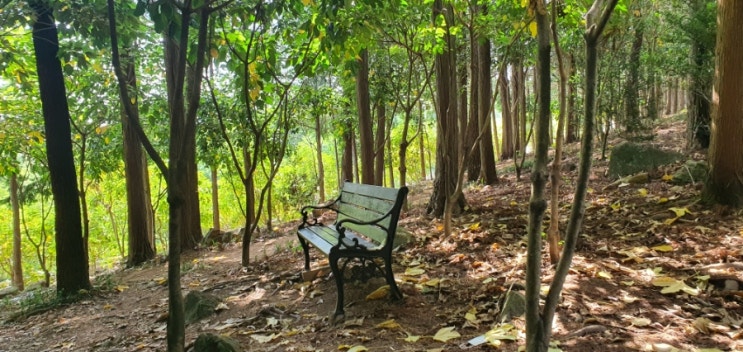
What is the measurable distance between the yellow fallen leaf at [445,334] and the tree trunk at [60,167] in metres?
5.46

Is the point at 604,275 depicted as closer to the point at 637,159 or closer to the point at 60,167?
the point at 637,159

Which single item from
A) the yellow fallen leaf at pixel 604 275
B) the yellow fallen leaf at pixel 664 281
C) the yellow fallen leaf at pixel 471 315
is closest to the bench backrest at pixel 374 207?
the yellow fallen leaf at pixel 471 315

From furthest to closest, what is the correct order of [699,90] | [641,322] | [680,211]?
[699,90] → [680,211] → [641,322]

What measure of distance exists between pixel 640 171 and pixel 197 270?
23.7ft

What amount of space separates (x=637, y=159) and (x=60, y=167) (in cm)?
880

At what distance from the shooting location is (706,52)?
7238mm

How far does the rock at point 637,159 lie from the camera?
295 inches

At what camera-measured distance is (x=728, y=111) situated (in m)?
4.73

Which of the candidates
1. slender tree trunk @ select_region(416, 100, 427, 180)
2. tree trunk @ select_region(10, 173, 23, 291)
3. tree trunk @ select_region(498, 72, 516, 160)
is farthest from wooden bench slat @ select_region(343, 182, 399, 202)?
tree trunk @ select_region(498, 72, 516, 160)

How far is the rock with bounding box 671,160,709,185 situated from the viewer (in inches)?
238

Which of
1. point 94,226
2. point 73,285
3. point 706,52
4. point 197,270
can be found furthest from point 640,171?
point 94,226

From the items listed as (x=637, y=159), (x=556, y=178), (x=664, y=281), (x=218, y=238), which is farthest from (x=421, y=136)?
(x=664, y=281)

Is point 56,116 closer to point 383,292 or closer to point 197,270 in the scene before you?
point 197,270

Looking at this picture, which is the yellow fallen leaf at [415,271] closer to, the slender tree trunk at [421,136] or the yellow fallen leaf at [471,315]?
the yellow fallen leaf at [471,315]
